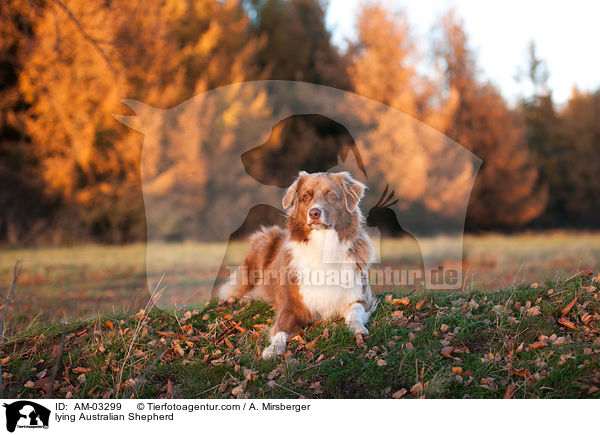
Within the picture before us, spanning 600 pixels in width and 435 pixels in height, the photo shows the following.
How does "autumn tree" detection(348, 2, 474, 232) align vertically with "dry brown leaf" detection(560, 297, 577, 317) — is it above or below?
above

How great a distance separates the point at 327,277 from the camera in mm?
4906

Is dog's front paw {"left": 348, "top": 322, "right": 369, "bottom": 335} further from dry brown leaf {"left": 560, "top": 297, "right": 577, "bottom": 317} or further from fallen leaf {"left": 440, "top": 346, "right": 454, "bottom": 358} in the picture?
dry brown leaf {"left": 560, "top": 297, "right": 577, "bottom": 317}

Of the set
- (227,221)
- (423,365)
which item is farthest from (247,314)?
(227,221)

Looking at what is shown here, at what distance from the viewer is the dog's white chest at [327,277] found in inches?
192

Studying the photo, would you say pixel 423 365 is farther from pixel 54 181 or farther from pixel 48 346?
pixel 54 181

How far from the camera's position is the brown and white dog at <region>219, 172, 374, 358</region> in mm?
4824

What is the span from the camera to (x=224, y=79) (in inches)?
828

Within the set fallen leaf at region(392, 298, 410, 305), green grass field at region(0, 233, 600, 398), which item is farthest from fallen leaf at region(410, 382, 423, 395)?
fallen leaf at region(392, 298, 410, 305)

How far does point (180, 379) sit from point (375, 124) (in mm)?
18415

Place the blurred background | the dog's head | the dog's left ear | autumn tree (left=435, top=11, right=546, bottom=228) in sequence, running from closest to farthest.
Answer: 1. the dog's head
2. the dog's left ear
3. the blurred background
4. autumn tree (left=435, top=11, right=546, bottom=228)
